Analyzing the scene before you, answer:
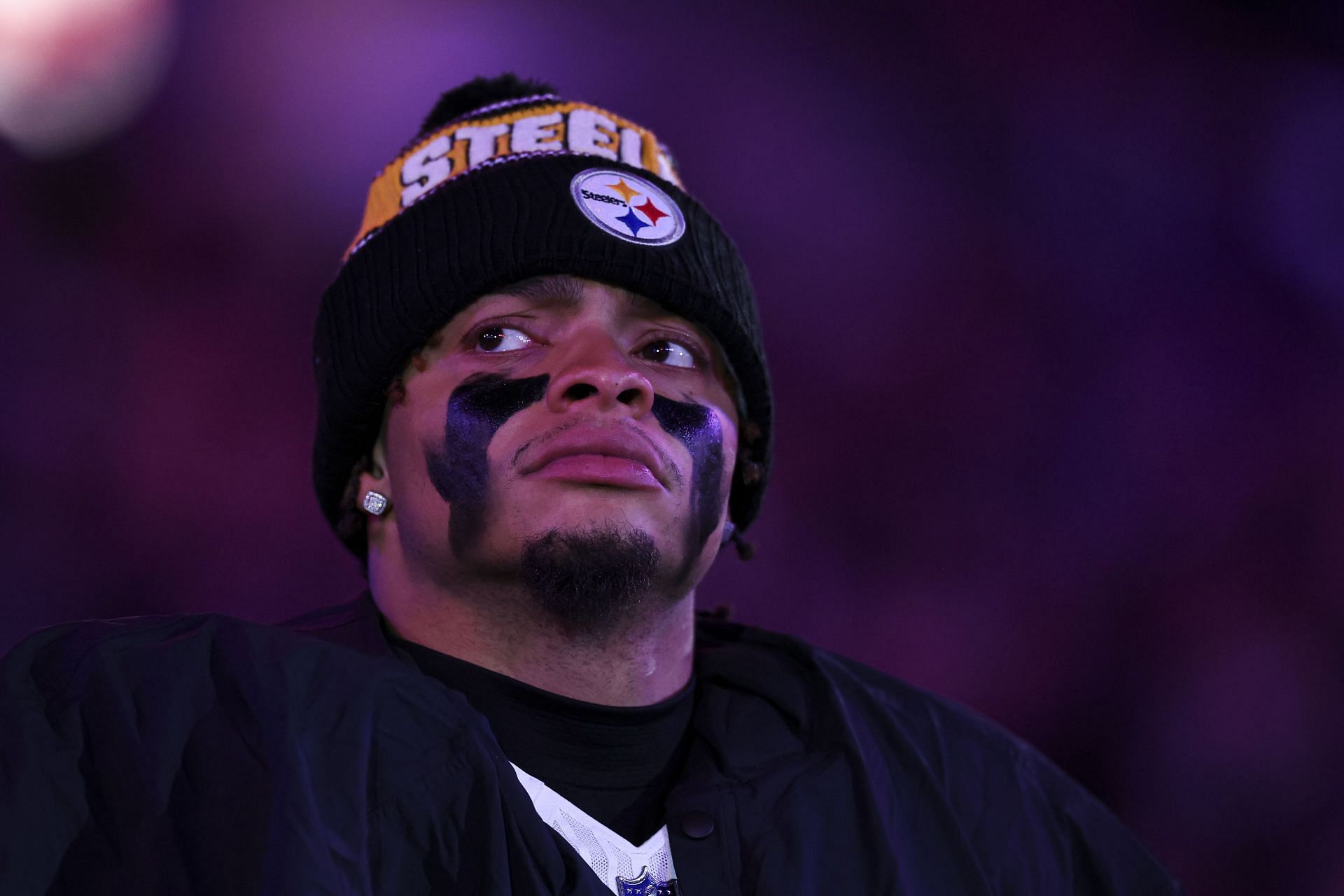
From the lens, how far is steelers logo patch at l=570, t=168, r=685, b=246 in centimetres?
216

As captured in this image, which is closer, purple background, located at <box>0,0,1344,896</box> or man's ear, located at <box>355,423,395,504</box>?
man's ear, located at <box>355,423,395,504</box>

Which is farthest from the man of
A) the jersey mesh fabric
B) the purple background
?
the purple background

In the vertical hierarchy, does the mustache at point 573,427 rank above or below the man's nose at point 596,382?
below

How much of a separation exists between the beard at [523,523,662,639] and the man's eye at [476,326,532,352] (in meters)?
0.35

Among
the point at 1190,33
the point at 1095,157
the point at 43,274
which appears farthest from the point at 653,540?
the point at 1190,33

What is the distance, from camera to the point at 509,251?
6.90 feet

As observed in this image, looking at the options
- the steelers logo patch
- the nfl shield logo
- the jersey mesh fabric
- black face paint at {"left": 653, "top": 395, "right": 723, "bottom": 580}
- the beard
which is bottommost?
the nfl shield logo

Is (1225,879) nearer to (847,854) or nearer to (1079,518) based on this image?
(1079,518)

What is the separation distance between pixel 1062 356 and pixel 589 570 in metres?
1.99

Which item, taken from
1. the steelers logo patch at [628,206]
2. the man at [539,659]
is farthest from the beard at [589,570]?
the steelers logo patch at [628,206]

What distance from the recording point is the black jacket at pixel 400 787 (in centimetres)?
138

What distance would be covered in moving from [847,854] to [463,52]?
214 centimetres

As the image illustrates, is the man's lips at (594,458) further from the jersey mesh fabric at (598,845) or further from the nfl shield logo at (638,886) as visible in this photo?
the nfl shield logo at (638,886)

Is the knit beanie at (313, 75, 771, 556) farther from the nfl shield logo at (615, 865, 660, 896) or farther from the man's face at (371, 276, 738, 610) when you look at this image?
the nfl shield logo at (615, 865, 660, 896)
